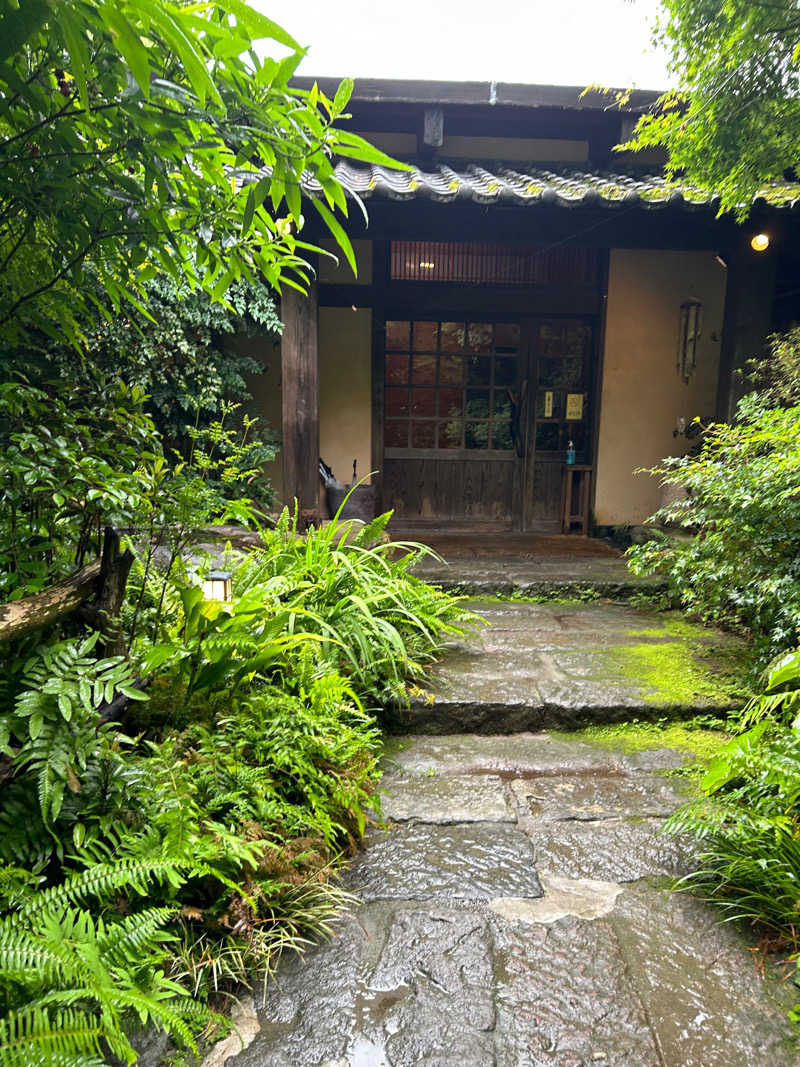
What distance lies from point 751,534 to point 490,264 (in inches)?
211

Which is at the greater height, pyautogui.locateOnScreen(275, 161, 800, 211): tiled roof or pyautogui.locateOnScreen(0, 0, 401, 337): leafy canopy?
pyautogui.locateOnScreen(275, 161, 800, 211): tiled roof

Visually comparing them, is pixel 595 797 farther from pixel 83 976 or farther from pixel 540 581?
pixel 540 581

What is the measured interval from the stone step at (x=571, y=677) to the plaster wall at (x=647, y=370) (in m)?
3.21

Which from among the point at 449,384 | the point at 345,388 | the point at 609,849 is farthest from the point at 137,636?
the point at 449,384

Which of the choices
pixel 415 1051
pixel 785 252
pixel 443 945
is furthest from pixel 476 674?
pixel 785 252

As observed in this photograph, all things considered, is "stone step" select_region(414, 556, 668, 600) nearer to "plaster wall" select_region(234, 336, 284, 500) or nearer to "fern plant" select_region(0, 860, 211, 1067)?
"plaster wall" select_region(234, 336, 284, 500)

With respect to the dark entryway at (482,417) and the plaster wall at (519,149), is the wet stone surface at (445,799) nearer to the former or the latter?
the dark entryway at (482,417)

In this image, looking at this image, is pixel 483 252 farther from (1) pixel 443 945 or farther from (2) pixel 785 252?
(1) pixel 443 945

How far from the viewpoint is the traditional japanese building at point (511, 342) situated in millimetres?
6898

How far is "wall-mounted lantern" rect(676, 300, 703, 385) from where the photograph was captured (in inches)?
285

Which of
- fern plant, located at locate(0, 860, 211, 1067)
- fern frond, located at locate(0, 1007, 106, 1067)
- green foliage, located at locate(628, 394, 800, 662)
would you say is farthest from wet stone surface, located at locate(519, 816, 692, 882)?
fern frond, located at locate(0, 1007, 106, 1067)

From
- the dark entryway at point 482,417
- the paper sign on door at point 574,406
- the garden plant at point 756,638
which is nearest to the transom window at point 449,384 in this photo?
the dark entryway at point 482,417

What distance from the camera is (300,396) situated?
18.8 feet

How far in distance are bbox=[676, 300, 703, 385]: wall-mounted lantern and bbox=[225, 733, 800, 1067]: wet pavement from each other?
19.6 ft
